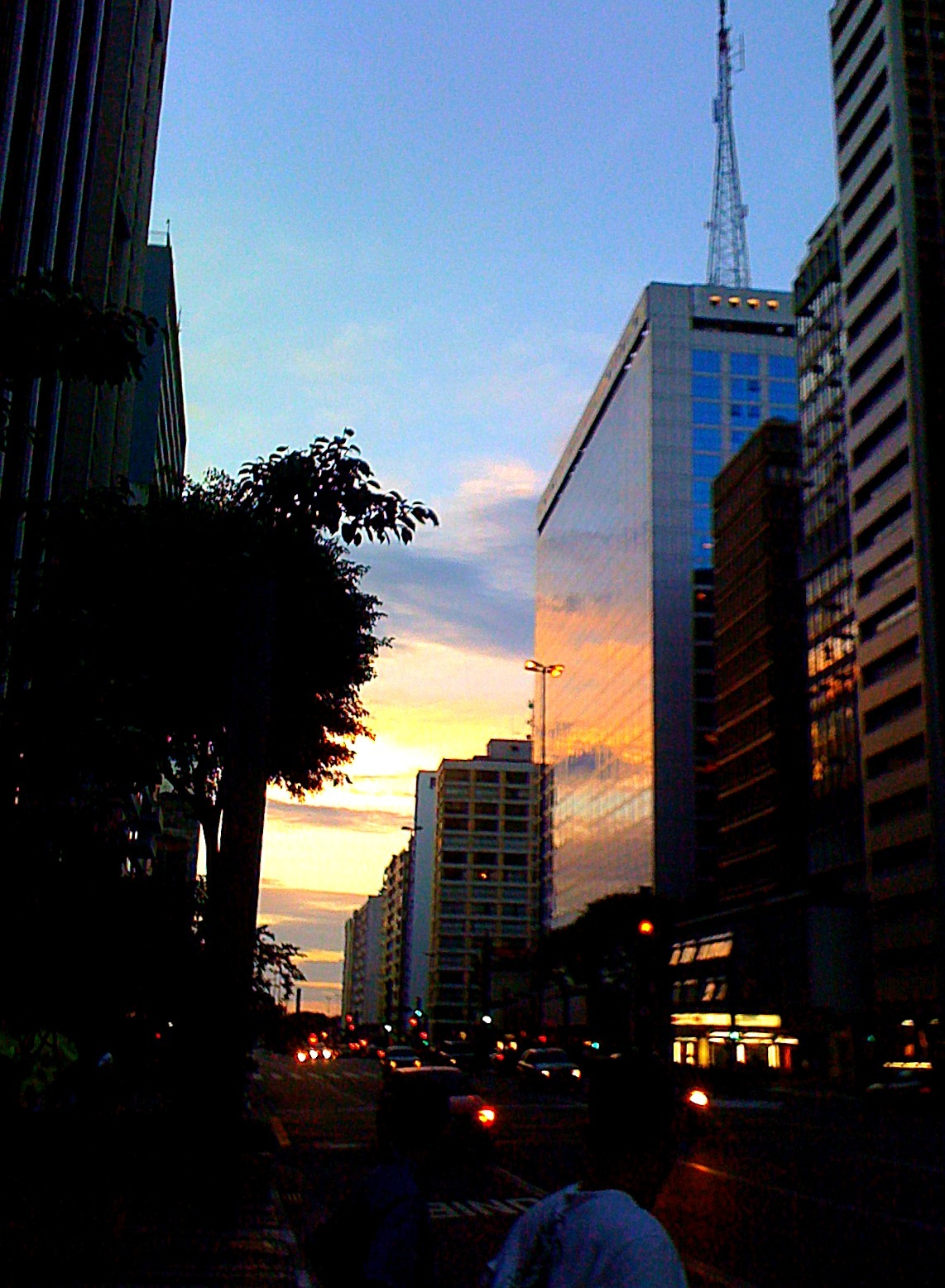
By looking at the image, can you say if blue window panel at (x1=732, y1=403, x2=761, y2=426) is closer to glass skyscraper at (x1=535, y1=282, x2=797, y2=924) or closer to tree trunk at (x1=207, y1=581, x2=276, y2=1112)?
glass skyscraper at (x1=535, y1=282, x2=797, y2=924)

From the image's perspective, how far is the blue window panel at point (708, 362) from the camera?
132625 millimetres

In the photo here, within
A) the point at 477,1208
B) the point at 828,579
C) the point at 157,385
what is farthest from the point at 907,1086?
the point at 157,385

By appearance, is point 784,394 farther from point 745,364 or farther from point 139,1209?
point 139,1209

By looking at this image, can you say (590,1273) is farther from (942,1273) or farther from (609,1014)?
(609,1014)

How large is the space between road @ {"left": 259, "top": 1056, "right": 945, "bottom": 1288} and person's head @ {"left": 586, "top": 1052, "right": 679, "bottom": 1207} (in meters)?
8.66

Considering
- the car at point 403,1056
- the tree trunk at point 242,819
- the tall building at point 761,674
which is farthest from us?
the tall building at point 761,674

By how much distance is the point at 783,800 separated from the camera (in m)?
97.2

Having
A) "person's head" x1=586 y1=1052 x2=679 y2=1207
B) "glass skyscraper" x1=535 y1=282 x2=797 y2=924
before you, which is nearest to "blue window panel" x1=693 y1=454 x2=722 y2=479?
"glass skyscraper" x1=535 y1=282 x2=797 y2=924

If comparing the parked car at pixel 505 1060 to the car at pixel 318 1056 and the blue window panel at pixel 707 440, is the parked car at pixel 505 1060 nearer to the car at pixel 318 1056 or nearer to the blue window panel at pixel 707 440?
the car at pixel 318 1056

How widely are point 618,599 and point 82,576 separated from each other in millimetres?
114102

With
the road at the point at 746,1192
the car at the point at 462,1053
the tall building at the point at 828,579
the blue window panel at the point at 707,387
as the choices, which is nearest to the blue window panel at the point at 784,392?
the blue window panel at the point at 707,387

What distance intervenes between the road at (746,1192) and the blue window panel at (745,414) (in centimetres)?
10263

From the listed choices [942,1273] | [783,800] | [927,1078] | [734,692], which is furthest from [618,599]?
[942,1273]

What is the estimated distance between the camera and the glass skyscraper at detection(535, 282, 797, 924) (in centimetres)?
12075
